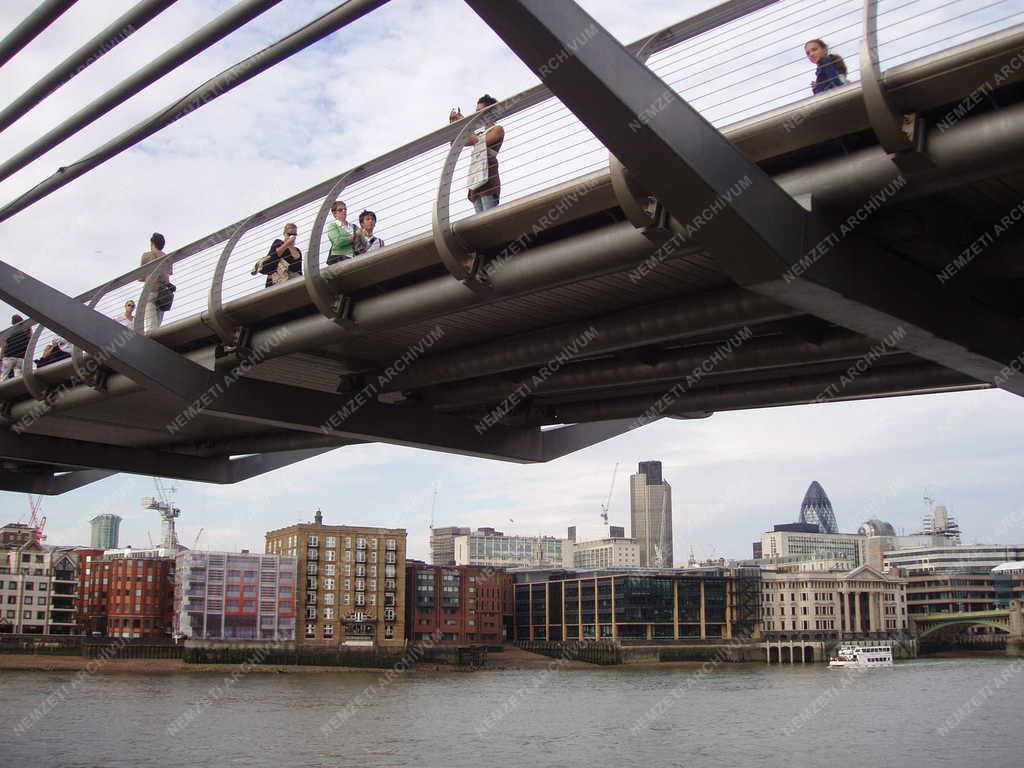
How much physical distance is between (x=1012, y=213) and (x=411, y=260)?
4.69 meters

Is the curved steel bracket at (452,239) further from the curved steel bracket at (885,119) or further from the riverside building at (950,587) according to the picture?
the riverside building at (950,587)

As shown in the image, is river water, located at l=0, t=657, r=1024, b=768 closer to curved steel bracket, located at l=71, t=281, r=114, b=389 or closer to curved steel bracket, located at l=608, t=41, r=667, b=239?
curved steel bracket, located at l=71, t=281, r=114, b=389

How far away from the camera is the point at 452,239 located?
8.73 m

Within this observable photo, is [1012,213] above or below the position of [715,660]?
above

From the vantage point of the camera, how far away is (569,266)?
8.30 meters

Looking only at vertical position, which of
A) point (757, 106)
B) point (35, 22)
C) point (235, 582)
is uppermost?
point (35, 22)

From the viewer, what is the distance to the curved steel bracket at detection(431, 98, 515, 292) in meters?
8.74

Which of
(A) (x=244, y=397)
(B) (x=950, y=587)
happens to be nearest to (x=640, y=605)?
(B) (x=950, y=587)

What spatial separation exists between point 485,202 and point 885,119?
3796mm

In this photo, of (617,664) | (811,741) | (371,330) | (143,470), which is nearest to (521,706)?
(811,741)

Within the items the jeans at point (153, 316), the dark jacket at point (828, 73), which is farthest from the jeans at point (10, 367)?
the dark jacket at point (828, 73)

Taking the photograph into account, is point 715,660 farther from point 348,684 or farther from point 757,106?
point 757,106

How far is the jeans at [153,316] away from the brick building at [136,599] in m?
90.4

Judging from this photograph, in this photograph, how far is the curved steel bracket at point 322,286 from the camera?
10.1 meters
